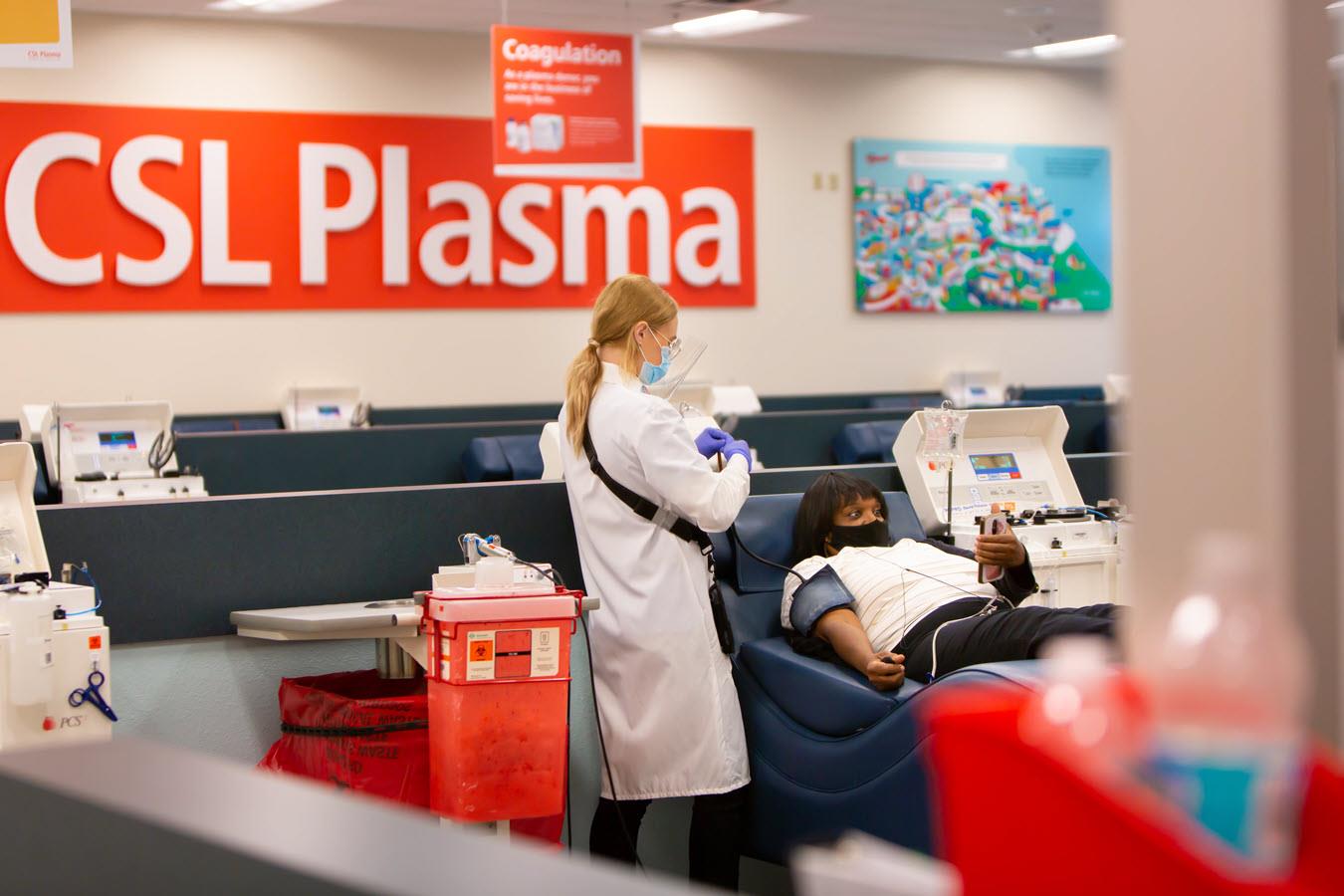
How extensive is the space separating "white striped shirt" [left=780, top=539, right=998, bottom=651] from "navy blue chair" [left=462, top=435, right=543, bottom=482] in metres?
3.03

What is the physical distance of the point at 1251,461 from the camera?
3.84 ft

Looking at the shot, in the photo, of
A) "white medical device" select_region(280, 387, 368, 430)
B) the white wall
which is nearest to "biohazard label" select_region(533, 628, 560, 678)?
"white medical device" select_region(280, 387, 368, 430)

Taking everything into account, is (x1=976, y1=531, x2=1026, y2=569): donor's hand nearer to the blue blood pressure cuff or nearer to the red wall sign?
the blue blood pressure cuff

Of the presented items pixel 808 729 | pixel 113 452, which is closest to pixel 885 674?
pixel 808 729

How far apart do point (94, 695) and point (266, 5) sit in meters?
6.83

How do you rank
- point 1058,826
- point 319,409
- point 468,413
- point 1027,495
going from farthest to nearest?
point 468,413, point 319,409, point 1027,495, point 1058,826

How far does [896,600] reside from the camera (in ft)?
12.3

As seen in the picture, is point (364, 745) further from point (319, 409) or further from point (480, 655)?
point (319, 409)

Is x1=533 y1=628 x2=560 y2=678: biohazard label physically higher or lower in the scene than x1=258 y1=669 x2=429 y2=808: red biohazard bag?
higher

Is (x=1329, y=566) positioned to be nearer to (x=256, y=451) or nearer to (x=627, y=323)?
(x=627, y=323)

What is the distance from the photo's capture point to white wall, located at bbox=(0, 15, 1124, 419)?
912 cm

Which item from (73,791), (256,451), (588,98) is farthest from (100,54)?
(73,791)

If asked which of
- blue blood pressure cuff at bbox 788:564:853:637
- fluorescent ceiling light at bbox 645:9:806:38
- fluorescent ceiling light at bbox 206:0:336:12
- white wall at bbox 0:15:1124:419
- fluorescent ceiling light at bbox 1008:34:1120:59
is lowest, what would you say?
blue blood pressure cuff at bbox 788:564:853:637

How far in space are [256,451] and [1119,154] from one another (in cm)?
565
